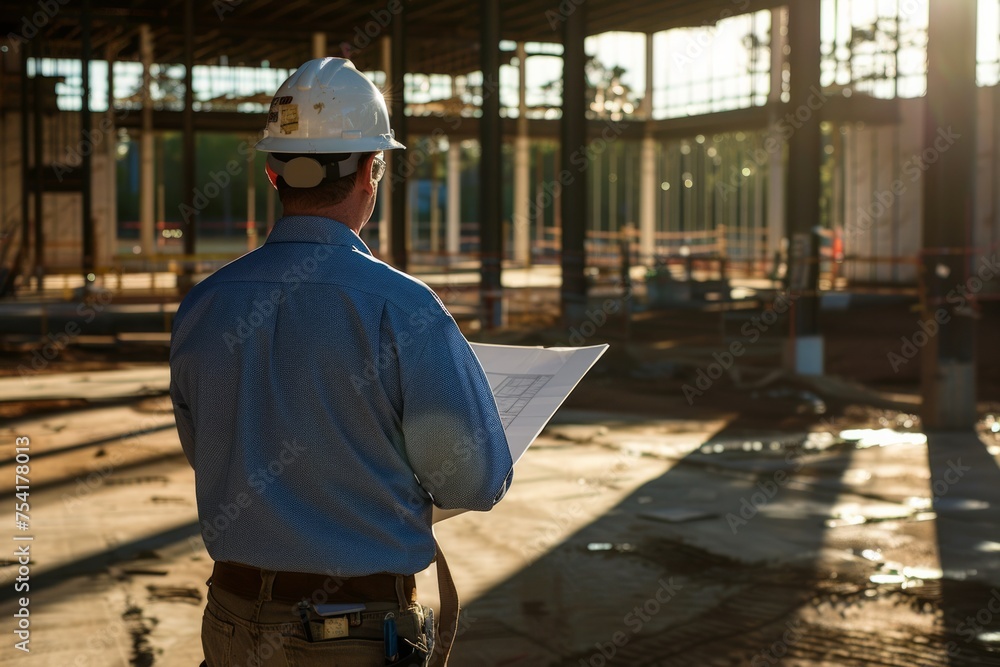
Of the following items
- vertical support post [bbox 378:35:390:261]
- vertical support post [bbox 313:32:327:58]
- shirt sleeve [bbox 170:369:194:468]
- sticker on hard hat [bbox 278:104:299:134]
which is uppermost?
vertical support post [bbox 313:32:327:58]

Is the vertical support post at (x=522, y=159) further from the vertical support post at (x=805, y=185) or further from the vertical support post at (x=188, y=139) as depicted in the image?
the vertical support post at (x=805, y=185)

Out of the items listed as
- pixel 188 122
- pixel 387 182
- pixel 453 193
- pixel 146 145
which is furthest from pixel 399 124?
pixel 453 193

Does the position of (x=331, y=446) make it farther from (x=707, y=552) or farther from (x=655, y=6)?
(x=655, y=6)

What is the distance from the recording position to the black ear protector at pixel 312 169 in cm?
274

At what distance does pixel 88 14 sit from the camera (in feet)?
93.4

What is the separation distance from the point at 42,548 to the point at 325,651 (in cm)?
588

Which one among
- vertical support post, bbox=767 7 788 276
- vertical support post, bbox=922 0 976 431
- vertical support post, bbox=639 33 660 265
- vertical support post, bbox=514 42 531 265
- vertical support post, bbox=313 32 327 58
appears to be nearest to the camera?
vertical support post, bbox=922 0 976 431

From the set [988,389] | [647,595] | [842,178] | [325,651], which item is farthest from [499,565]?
[842,178]

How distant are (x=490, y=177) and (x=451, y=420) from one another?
70.0 ft

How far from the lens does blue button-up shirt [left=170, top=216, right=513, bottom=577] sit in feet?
8.41

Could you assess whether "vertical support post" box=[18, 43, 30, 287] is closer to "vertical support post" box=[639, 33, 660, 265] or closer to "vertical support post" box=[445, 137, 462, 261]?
"vertical support post" box=[445, 137, 462, 261]

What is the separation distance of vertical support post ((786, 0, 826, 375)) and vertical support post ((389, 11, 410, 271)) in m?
9.86

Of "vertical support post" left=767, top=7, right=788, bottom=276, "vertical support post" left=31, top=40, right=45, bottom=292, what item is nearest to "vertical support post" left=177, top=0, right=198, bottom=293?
"vertical support post" left=31, top=40, right=45, bottom=292

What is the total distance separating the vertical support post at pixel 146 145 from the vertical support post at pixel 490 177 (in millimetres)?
14396
